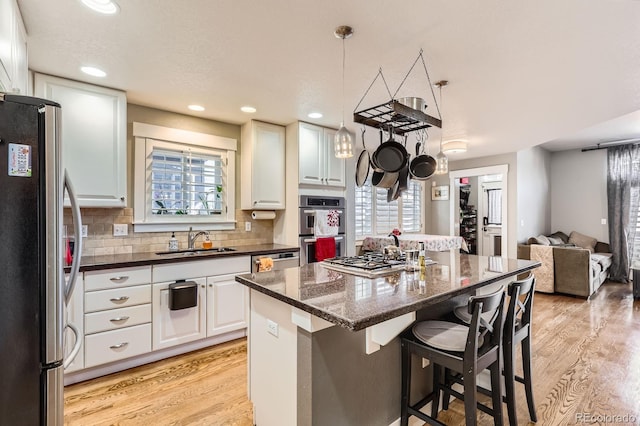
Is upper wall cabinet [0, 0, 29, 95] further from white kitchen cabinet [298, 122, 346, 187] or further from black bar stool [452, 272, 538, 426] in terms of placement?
black bar stool [452, 272, 538, 426]

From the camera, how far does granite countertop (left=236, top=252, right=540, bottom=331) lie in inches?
48.8

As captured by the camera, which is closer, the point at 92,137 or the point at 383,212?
the point at 92,137

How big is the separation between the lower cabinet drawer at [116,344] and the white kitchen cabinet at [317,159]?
212 cm

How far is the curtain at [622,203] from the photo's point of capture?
5.80 meters

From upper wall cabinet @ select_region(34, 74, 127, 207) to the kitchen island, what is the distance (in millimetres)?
1744

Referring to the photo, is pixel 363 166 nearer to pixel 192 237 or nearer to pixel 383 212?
pixel 192 237

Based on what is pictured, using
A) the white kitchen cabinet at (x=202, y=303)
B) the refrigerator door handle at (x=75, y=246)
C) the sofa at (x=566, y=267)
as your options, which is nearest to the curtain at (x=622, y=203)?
the sofa at (x=566, y=267)

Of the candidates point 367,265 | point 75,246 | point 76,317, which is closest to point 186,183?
point 76,317

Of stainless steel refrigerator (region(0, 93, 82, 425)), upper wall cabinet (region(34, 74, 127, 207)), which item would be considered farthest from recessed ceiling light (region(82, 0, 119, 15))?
upper wall cabinet (region(34, 74, 127, 207))

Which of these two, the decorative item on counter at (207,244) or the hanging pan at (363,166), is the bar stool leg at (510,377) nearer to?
the hanging pan at (363,166)

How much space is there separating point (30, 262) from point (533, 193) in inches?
282

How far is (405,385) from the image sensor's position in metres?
1.80

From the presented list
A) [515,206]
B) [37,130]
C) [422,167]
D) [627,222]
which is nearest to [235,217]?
[422,167]

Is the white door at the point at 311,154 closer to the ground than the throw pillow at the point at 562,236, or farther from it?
farther from it
